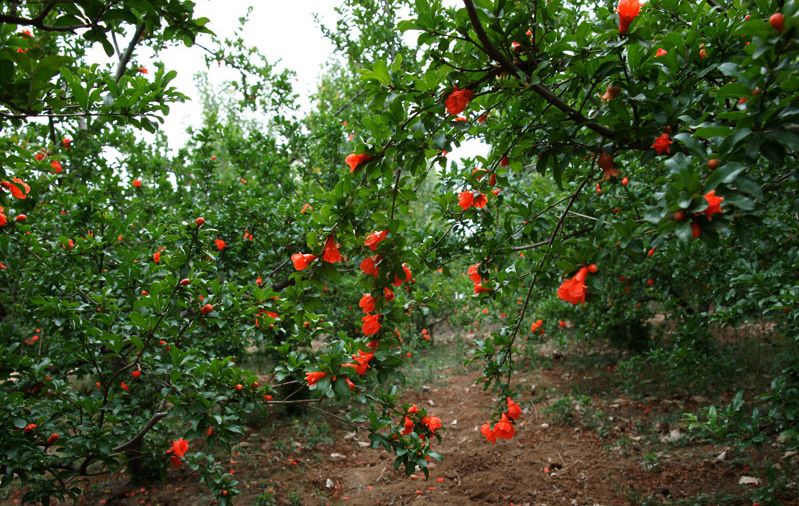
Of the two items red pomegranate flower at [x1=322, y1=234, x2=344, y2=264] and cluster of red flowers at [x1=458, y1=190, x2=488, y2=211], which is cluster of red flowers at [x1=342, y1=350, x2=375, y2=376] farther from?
cluster of red flowers at [x1=458, y1=190, x2=488, y2=211]

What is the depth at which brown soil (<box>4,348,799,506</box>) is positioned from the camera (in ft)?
10.9

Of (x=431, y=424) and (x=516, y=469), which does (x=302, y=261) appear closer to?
(x=431, y=424)

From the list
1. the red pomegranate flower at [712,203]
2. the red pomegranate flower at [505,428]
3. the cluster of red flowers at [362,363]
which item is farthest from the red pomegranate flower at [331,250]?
the red pomegranate flower at [505,428]

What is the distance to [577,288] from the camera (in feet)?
4.15

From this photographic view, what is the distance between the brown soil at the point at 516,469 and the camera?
10.9 feet

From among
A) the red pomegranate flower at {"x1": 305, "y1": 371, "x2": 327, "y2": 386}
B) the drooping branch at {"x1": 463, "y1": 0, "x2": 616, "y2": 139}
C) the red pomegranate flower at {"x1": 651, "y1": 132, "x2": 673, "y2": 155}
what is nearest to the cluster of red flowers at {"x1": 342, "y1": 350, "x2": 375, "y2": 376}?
the red pomegranate flower at {"x1": 305, "y1": 371, "x2": 327, "y2": 386}

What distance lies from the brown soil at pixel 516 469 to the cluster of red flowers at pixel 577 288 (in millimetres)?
2342

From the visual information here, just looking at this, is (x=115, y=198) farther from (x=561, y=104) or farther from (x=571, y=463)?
(x=571, y=463)

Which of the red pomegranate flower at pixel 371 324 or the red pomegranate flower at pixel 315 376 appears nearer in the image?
the red pomegranate flower at pixel 371 324

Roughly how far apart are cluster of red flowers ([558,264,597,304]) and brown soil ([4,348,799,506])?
92.2 inches

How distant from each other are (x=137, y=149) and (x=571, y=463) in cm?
481

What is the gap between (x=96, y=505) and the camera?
358 centimetres

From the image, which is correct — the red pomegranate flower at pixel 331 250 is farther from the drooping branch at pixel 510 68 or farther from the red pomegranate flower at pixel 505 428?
the red pomegranate flower at pixel 505 428

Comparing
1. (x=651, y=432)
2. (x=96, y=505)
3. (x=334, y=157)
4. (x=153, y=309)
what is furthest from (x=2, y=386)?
(x=651, y=432)
